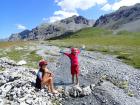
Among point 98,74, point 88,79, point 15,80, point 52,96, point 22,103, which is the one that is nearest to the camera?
point 22,103

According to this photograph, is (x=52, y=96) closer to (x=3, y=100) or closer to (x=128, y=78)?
(x=3, y=100)

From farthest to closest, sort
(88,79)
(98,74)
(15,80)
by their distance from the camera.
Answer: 1. (98,74)
2. (88,79)
3. (15,80)

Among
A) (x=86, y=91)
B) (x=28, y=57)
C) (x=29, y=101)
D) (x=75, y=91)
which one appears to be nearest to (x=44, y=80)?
(x=75, y=91)

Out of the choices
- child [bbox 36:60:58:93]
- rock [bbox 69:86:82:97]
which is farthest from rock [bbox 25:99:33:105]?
rock [bbox 69:86:82:97]

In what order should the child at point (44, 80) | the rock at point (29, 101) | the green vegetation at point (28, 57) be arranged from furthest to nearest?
1. the green vegetation at point (28, 57)
2. the child at point (44, 80)
3. the rock at point (29, 101)

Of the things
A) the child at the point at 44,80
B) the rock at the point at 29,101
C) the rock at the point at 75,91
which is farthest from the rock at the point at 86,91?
the rock at the point at 29,101

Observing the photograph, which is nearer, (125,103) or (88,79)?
(125,103)

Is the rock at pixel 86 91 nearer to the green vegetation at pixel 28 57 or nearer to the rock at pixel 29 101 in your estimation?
the rock at pixel 29 101

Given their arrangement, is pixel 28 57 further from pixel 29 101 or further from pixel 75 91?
pixel 29 101

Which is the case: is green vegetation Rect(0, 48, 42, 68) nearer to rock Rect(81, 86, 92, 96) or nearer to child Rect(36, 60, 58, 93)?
→ child Rect(36, 60, 58, 93)

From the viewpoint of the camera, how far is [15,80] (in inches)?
1103

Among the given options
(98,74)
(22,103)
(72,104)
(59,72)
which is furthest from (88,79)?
(22,103)

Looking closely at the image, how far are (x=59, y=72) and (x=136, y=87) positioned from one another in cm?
1067

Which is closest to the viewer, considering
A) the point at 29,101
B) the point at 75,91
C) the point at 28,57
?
the point at 29,101
